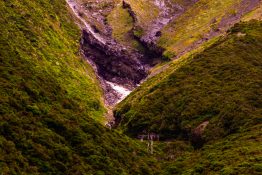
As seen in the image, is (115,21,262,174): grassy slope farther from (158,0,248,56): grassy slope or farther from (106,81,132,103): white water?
(158,0,248,56): grassy slope

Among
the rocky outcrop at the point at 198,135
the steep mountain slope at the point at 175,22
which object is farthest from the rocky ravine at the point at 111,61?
the rocky outcrop at the point at 198,135

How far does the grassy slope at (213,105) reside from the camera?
72938 mm

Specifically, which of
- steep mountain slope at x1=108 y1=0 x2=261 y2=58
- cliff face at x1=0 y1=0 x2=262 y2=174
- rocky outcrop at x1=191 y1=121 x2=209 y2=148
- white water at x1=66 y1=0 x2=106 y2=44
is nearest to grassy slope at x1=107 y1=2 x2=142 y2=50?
steep mountain slope at x1=108 y1=0 x2=261 y2=58

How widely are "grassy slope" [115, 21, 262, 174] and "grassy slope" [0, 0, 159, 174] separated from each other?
962cm

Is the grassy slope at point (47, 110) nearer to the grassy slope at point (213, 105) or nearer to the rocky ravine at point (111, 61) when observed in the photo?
the grassy slope at point (213, 105)

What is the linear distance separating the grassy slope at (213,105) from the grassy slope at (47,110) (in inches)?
379

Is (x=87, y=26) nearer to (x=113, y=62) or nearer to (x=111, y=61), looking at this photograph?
(x=111, y=61)

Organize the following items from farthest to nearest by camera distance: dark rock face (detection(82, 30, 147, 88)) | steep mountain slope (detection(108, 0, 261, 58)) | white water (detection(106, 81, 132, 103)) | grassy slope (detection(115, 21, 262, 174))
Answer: steep mountain slope (detection(108, 0, 261, 58)) < dark rock face (detection(82, 30, 147, 88)) < white water (detection(106, 81, 132, 103)) < grassy slope (detection(115, 21, 262, 174))

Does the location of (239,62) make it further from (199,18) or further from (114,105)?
(199,18)

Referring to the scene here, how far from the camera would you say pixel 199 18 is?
527 ft

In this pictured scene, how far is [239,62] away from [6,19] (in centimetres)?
5339

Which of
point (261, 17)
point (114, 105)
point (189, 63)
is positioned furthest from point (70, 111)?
point (261, 17)

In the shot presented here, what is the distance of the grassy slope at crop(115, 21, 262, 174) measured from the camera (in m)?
72.9

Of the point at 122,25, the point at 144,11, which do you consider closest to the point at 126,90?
the point at 122,25
